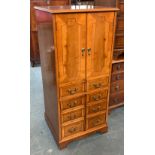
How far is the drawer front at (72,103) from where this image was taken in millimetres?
1690

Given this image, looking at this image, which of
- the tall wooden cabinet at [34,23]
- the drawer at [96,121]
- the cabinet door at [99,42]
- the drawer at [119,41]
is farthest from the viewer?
the tall wooden cabinet at [34,23]

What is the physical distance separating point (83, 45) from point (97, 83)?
1.38ft

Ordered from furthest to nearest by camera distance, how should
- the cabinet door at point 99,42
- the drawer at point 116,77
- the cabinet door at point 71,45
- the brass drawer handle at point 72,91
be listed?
the drawer at point 116,77, the brass drawer handle at point 72,91, the cabinet door at point 99,42, the cabinet door at point 71,45

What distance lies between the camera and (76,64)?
1605mm

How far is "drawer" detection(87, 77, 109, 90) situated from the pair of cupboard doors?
0.05 meters

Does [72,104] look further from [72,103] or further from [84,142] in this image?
[84,142]

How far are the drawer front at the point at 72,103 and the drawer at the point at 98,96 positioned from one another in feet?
0.25

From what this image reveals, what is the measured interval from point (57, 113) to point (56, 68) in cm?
45

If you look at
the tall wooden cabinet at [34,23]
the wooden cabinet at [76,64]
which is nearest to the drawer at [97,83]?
the wooden cabinet at [76,64]

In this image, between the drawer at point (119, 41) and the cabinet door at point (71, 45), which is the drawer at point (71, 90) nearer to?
the cabinet door at point (71, 45)
